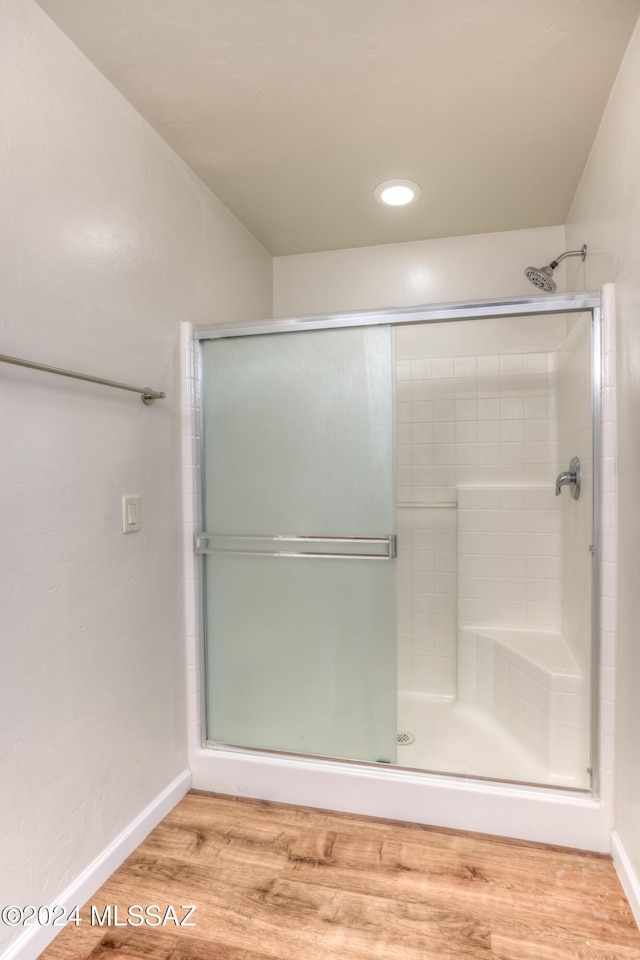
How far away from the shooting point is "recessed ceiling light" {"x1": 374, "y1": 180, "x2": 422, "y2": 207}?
2.26m

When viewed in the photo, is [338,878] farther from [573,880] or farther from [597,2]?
[597,2]

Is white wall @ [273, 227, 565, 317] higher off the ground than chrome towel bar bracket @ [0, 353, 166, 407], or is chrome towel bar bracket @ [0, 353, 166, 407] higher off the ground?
white wall @ [273, 227, 565, 317]

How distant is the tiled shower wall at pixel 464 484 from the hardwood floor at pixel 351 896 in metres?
1.09

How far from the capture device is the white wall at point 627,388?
1.52 m

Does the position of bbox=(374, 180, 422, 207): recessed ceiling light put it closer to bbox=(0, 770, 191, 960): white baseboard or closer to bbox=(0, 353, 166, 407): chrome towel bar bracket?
bbox=(0, 353, 166, 407): chrome towel bar bracket

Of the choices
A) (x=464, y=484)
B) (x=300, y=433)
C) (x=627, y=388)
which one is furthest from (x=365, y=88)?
(x=464, y=484)

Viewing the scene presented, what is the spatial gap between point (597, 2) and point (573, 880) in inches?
94.2

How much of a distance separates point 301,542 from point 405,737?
1.05 m

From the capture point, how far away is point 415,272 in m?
2.85

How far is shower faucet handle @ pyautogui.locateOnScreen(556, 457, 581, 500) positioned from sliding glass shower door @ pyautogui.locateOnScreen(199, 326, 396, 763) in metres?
0.72

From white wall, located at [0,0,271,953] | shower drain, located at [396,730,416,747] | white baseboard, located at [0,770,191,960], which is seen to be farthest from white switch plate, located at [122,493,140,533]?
shower drain, located at [396,730,416,747]

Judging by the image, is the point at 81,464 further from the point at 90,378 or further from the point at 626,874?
the point at 626,874

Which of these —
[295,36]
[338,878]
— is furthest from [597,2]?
[338,878]

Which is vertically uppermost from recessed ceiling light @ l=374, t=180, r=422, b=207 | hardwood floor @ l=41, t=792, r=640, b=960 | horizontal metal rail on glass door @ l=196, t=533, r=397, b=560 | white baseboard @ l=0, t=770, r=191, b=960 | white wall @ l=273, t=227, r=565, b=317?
recessed ceiling light @ l=374, t=180, r=422, b=207
